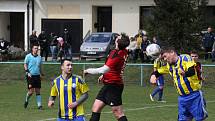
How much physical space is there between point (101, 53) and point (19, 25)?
14.9 metres

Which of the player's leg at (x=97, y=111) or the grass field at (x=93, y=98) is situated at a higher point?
the player's leg at (x=97, y=111)

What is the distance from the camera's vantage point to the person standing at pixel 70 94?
10.5 m

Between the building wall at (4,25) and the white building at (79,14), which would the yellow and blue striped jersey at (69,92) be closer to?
the white building at (79,14)

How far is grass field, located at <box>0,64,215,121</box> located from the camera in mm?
16953

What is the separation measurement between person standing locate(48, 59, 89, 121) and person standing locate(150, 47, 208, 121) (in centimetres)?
169

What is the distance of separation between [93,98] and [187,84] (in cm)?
1150

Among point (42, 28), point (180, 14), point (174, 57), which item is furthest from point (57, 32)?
A: point (174, 57)

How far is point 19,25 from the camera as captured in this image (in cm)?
5078

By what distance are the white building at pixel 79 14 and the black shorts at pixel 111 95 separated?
33.3 meters

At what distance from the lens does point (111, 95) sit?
13.0 meters

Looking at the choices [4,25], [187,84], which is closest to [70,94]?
[187,84]

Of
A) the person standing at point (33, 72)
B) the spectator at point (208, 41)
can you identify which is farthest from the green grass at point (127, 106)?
the spectator at point (208, 41)

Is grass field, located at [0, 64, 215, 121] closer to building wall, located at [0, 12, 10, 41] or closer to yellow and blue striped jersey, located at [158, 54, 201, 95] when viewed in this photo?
yellow and blue striped jersey, located at [158, 54, 201, 95]

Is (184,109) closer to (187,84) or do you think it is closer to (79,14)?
(187,84)
